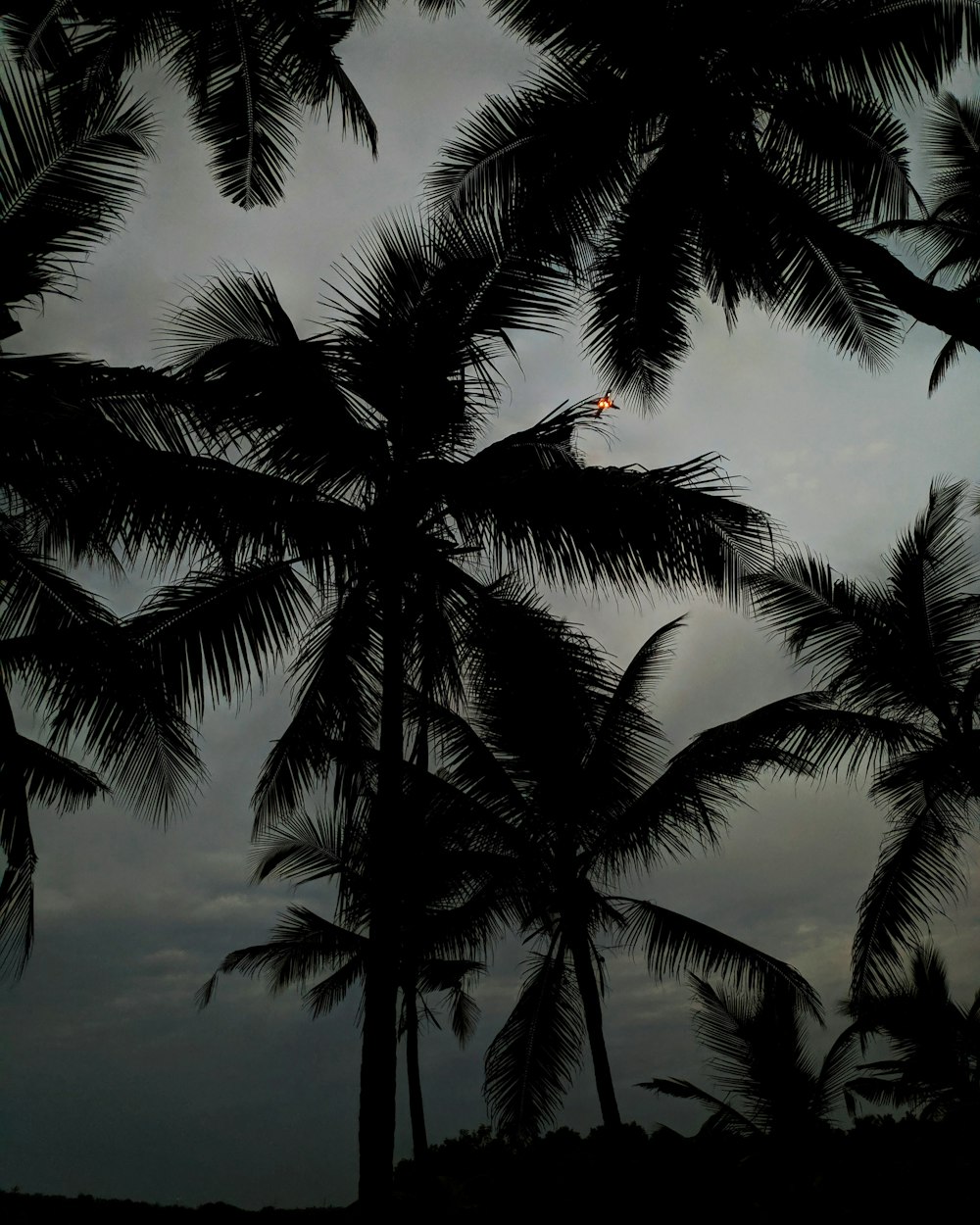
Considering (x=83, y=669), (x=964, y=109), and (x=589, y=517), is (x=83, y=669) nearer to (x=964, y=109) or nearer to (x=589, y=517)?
(x=589, y=517)

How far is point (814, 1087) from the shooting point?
1143cm

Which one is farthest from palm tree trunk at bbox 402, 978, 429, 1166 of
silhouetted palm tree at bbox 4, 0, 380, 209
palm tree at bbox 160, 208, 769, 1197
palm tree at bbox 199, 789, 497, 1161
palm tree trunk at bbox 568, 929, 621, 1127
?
silhouetted palm tree at bbox 4, 0, 380, 209

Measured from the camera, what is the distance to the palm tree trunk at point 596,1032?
944cm

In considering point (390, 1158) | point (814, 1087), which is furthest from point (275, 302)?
point (814, 1087)

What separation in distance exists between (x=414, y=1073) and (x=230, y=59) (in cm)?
1419

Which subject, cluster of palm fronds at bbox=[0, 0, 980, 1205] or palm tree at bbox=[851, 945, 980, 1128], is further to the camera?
palm tree at bbox=[851, 945, 980, 1128]

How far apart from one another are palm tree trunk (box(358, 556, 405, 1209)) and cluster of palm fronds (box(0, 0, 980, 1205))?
0.07 ft

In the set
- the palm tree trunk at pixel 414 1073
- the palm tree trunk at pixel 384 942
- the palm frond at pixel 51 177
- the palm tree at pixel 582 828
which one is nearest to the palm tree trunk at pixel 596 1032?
the palm tree at pixel 582 828

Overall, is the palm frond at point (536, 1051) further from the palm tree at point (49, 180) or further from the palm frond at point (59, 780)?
the palm tree at point (49, 180)

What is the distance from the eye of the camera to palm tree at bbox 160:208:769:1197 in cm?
680

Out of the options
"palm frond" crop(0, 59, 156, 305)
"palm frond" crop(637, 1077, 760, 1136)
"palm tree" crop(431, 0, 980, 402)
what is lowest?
"palm frond" crop(637, 1077, 760, 1136)

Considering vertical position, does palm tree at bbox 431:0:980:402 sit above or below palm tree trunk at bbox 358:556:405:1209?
above

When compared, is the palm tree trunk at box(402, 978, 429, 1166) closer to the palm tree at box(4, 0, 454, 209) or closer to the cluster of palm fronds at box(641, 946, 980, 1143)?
the cluster of palm fronds at box(641, 946, 980, 1143)

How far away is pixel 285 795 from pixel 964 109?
1471cm
